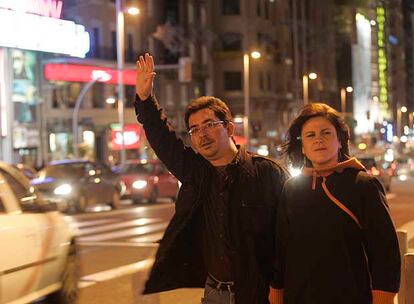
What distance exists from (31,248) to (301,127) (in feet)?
11.7

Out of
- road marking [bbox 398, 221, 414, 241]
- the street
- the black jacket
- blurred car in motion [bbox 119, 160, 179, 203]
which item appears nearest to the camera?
the black jacket

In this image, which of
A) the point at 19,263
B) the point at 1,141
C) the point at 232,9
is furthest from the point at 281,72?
the point at 19,263

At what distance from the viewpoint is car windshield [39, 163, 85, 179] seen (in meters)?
21.5

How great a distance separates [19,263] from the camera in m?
6.16

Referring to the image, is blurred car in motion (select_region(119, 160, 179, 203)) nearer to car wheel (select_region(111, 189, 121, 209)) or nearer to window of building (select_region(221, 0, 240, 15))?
car wheel (select_region(111, 189, 121, 209))

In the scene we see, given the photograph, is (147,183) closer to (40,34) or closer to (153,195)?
(153,195)

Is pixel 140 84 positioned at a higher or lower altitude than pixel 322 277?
higher

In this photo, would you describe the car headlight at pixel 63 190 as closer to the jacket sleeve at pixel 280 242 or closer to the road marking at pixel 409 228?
the road marking at pixel 409 228

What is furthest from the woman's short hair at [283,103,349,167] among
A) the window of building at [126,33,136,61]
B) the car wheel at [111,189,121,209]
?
the window of building at [126,33,136,61]

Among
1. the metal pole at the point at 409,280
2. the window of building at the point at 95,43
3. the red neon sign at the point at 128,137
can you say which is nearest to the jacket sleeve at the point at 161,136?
the metal pole at the point at 409,280

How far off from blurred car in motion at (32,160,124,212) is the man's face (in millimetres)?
16906

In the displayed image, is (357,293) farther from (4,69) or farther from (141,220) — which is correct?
(4,69)

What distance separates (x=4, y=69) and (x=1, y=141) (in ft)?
9.90

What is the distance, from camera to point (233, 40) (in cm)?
6106
